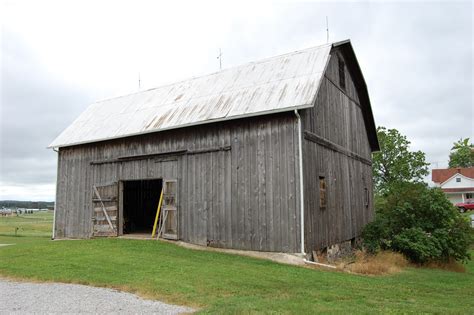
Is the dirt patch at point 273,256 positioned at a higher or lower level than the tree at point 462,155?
lower

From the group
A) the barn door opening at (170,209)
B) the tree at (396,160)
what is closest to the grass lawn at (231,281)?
the barn door opening at (170,209)

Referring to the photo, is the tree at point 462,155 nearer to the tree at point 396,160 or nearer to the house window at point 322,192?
the tree at point 396,160

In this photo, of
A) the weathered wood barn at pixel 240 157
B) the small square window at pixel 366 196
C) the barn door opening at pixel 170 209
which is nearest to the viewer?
the weathered wood barn at pixel 240 157

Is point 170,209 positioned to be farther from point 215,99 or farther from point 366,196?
point 366,196

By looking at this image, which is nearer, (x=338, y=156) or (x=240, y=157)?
(x=240, y=157)

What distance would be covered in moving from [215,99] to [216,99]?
5 cm

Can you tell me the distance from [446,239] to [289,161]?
7428mm

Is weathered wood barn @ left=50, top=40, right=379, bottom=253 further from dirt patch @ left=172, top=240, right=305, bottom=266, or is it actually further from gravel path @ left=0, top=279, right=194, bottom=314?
gravel path @ left=0, top=279, right=194, bottom=314

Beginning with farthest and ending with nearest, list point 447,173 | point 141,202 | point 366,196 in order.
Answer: point 447,173
point 141,202
point 366,196

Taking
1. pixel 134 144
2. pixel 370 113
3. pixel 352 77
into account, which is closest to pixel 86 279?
pixel 134 144

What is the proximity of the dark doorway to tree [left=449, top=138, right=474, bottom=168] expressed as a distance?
2279 inches

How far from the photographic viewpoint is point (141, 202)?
20594mm

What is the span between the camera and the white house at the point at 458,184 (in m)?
55.7

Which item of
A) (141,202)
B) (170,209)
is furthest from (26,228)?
(170,209)
